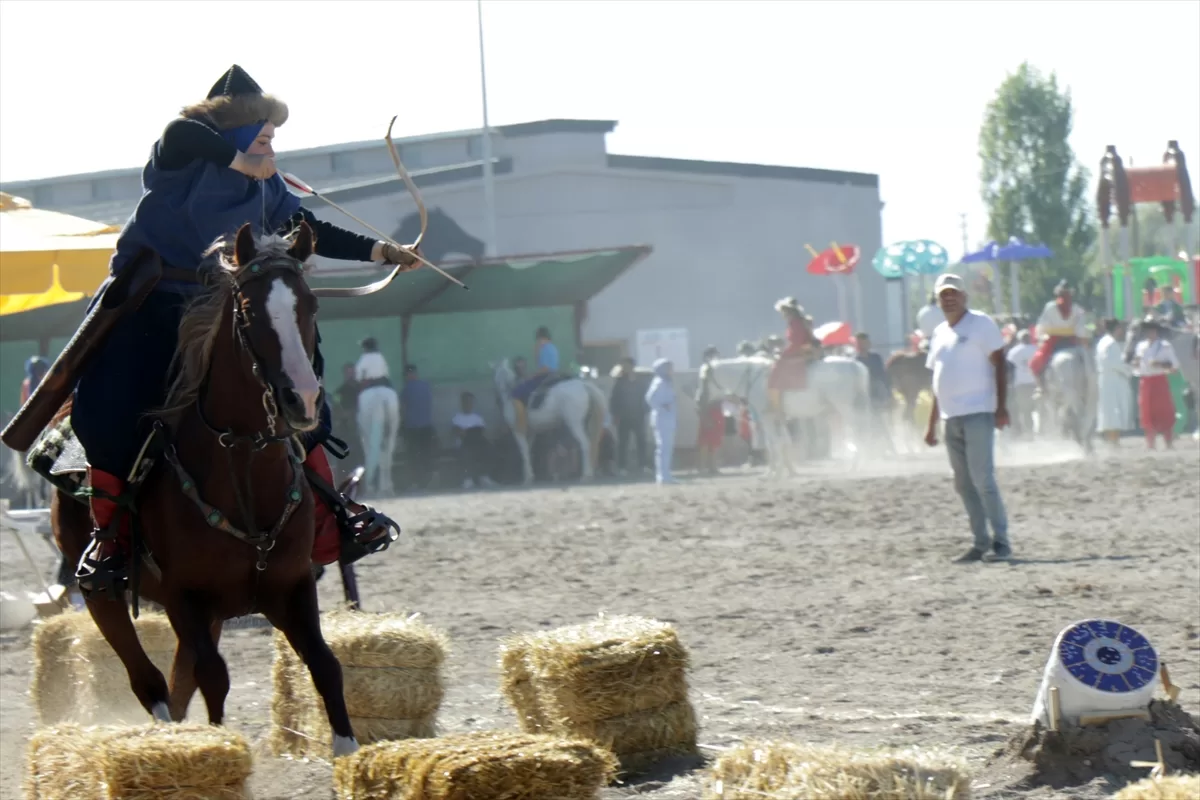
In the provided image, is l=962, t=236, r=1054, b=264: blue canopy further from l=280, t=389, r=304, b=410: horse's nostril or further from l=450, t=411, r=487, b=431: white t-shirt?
l=280, t=389, r=304, b=410: horse's nostril

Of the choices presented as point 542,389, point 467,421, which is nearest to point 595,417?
point 542,389

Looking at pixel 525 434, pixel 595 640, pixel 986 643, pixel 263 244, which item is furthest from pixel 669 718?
pixel 525 434

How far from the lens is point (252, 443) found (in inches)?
217

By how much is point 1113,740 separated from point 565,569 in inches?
309

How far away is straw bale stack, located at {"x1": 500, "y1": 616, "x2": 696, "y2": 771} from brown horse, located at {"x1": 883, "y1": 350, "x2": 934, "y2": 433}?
21.4m

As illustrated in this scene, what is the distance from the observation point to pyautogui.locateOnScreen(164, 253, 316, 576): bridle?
5273 mm

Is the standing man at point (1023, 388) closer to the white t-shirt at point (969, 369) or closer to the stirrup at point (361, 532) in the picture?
the white t-shirt at point (969, 369)

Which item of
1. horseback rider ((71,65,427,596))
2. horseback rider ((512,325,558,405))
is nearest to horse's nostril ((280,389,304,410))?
horseback rider ((71,65,427,596))

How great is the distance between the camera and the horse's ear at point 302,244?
539 cm

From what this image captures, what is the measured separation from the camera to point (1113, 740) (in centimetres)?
532

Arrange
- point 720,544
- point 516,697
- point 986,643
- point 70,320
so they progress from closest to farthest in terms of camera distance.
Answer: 1. point 516,697
2. point 986,643
3. point 720,544
4. point 70,320

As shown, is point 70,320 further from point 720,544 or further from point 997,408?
point 997,408

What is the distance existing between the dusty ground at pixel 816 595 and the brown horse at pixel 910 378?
7.21 meters

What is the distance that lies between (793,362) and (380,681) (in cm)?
1742
